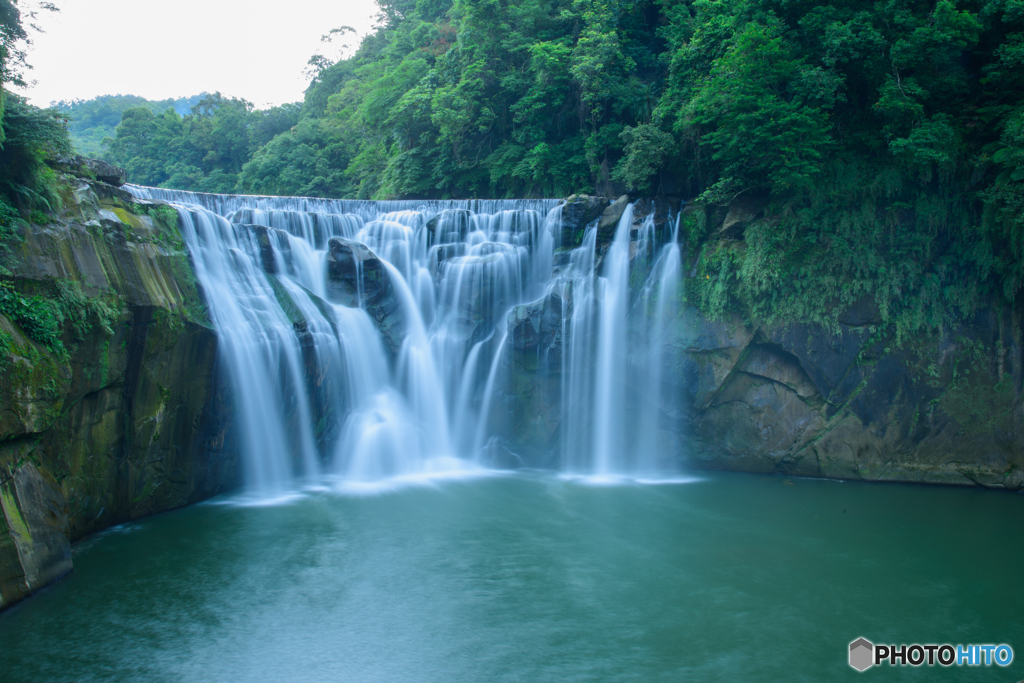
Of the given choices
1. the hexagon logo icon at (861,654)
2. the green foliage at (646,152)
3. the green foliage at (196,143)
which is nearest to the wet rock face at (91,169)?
the green foliage at (646,152)

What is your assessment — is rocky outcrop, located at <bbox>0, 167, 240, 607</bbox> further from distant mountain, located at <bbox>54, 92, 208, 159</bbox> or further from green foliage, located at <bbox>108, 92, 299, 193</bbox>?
distant mountain, located at <bbox>54, 92, 208, 159</bbox>

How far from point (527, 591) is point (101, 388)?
688 centimetres

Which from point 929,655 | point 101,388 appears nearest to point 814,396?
point 929,655

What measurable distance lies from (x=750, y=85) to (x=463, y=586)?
11.5m

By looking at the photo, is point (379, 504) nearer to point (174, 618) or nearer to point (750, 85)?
point (174, 618)

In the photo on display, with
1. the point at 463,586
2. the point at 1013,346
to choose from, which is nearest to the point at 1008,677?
the point at 463,586

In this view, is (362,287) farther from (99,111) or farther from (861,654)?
(99,111)

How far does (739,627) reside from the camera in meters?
7.12

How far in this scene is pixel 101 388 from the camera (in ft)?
29.7

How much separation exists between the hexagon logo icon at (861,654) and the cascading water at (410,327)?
722cm

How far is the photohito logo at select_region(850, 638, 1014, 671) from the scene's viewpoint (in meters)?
6.53

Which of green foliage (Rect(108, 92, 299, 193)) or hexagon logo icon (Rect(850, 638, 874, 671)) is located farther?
green foliage (Rect(108, 92, 299, 193))

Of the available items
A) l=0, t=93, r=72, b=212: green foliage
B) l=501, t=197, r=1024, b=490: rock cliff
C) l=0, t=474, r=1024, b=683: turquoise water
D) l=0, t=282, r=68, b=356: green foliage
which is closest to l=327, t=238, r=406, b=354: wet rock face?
l=501, t=197, r=1024, b=490: rock cliff

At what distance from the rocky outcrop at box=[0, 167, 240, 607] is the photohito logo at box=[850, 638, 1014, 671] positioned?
9.50 m
